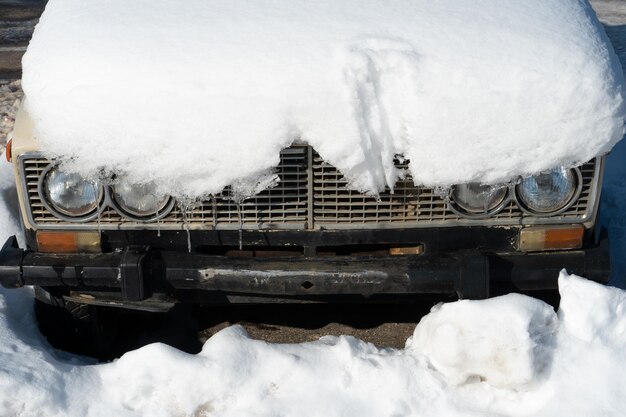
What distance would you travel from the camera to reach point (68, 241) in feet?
10.2

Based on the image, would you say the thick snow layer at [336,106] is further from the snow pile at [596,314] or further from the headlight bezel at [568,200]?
the snow pile at [596,314]

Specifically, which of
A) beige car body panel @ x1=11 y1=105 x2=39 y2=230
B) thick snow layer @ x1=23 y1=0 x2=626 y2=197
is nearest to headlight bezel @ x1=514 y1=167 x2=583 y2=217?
thick snow layer @ x1=23 y1=0 x2=626 y2=197

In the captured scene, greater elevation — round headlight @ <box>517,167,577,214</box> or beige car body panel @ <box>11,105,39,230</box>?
beige car body panel @ <box>11,105,39,230</box>

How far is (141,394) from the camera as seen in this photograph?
2877mm

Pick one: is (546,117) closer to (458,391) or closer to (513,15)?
(513,15)

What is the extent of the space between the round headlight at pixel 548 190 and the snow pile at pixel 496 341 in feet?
1.19

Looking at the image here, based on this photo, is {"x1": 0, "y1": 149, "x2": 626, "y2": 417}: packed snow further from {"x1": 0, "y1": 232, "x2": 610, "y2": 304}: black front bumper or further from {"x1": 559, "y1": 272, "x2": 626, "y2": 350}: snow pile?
{"x1": 0, "y1": 232, "x2": 610, "y2": 304}: black front bumper

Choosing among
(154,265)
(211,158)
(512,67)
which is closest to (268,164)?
(211,158)

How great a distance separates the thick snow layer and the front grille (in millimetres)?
136

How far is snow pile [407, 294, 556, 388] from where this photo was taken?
9.10ft

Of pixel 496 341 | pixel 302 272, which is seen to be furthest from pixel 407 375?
pixel 302 272

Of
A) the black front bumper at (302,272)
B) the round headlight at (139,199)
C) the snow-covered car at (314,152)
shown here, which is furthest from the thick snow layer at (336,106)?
the black front bumper at (302,272)

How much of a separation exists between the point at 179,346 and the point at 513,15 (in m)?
2.07

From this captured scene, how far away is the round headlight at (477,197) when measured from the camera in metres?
2.98
